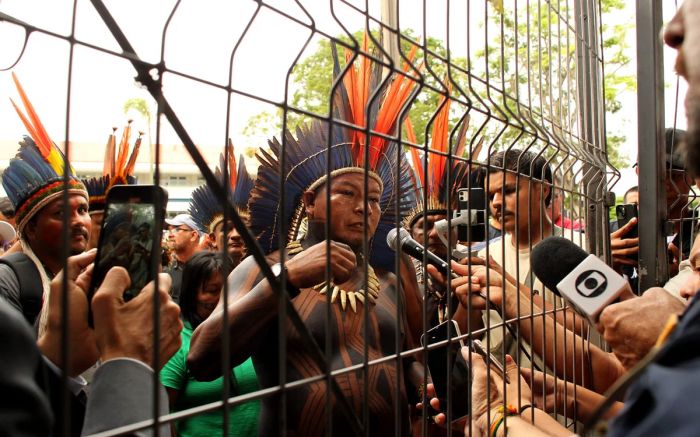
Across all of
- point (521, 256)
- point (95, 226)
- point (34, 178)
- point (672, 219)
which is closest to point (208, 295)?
point (95, 226)

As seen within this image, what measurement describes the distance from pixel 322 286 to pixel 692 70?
1.47 metres

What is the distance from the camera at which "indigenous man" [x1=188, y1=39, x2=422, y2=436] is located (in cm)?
165

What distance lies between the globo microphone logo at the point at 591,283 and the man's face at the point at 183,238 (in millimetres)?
4157

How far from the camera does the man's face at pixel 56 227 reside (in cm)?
231

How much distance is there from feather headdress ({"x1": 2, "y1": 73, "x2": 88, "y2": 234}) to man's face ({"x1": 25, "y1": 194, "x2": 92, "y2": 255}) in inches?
1.0

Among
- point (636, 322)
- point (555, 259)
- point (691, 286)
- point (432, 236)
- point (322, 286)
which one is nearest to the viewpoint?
point (636, 322)

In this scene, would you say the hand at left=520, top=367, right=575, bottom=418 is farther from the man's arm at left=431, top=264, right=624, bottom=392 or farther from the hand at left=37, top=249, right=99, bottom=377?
the hand at left=37, top=249, right=99, bottom=377

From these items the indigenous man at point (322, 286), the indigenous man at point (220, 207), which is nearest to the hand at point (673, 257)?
the indigenous man at point (322, 286)

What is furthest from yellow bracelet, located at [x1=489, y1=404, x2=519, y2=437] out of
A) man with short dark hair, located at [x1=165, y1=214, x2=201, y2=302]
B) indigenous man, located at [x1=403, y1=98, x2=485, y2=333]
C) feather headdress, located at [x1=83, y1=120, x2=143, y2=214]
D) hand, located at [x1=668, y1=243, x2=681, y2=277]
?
man with short dark hair, located at [x1=165, y1=214, x2=201, y2=302]

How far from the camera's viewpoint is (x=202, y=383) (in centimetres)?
271

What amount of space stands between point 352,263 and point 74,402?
2.41 ft

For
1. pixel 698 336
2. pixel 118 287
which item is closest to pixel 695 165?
pixel 698 336

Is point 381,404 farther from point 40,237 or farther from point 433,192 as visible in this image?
point 433,192

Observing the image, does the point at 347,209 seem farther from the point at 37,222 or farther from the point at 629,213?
the point at 629,213
